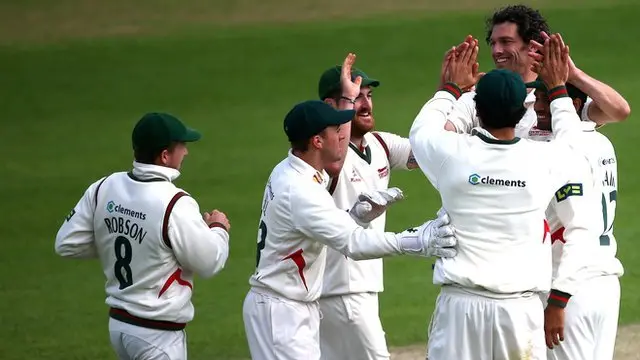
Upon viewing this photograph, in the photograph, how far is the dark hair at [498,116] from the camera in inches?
242

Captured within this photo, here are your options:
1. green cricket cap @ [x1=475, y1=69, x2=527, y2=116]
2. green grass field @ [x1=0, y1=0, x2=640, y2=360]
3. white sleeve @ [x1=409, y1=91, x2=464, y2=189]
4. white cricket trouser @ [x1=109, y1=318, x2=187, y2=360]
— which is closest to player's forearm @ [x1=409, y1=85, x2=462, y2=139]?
white sleeve @ [x1=409, y1=91, x2=464, y2=189]

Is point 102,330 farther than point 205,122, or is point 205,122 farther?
point 205,122

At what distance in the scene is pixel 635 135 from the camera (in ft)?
55.3

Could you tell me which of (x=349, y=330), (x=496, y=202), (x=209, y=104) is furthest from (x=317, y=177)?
(x=209, y=104)

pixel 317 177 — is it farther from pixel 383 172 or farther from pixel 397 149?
pixel 397 149

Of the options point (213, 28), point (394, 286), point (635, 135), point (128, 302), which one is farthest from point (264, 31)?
point (128, 302)

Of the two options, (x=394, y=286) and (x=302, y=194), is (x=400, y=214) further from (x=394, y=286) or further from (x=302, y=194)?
(x=302, y=194)

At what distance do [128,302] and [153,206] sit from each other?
1.86ft

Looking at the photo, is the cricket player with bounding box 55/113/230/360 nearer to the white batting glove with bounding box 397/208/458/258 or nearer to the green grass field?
the white batting glove with bounding box 397/208/458/258

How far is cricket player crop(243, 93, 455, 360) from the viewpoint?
263 inches

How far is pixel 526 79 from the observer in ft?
24.1

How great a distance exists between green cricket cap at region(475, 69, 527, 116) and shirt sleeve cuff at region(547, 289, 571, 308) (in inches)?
39.2

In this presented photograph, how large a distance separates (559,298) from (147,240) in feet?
7.27

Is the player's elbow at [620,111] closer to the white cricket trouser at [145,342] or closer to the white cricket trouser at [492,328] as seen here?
the white cricket trouser at [492,328]
